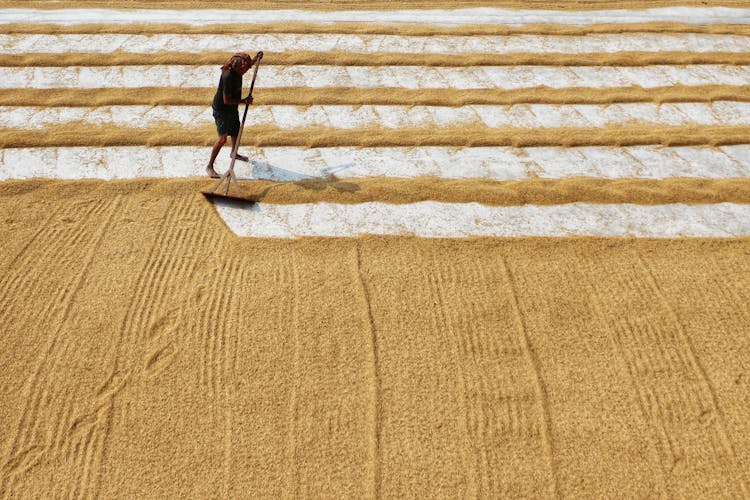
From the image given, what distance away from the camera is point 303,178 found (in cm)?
675

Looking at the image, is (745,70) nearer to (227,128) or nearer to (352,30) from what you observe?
(352,30)

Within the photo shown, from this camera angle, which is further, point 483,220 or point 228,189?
point 228,189

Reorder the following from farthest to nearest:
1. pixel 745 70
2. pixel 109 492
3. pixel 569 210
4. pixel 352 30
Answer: pixel 352 30
pixel 745 70
pixel 569 210
pixel 109 492

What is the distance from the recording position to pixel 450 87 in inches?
338

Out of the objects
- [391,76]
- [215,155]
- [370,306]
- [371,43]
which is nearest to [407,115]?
[391,76]

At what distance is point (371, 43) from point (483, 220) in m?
4.88

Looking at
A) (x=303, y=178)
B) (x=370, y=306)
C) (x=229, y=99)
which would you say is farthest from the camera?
(x=303, y=178)

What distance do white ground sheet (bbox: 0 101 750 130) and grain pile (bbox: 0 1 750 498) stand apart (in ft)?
0.13

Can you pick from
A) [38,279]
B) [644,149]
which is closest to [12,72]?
[38,279]

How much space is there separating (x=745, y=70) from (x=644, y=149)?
3.44 m

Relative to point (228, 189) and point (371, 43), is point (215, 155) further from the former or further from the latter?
point (371, 43)

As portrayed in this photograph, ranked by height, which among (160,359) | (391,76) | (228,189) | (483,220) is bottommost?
(160,359)

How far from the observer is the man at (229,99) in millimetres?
6141

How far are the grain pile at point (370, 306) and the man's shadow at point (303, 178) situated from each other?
0.03 meters
